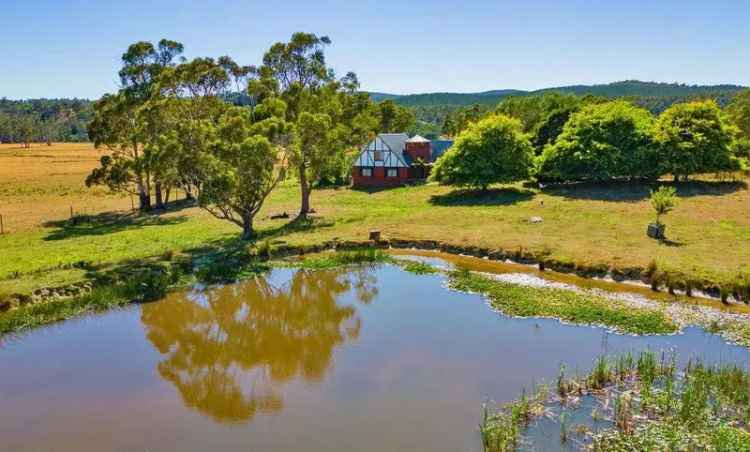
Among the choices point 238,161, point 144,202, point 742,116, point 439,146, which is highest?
point 742,116

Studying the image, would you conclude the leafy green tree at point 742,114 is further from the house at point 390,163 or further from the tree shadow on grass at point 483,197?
the house at point 390,163

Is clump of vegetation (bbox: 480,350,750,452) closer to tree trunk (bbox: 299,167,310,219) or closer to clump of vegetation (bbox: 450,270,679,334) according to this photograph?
clump of vegetation (bbox: 450,270,679,334)

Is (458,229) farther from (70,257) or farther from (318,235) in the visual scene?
(70,257)

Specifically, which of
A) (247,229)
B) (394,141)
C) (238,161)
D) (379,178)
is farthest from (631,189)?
(238,161)

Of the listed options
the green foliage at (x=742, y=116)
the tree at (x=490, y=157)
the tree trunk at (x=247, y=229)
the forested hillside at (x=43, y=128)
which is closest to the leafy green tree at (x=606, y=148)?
the tree at (x=490, y=157)

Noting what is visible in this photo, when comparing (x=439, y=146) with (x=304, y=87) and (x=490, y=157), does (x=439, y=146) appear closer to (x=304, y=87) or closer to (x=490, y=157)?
(x=490, y=157)

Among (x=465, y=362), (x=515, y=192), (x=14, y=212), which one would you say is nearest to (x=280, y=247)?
(x=465, y=362)

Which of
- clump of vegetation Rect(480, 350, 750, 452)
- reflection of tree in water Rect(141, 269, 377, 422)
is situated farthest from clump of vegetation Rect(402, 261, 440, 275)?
clump of vegetation Rect(480, 350, 750, 452)
